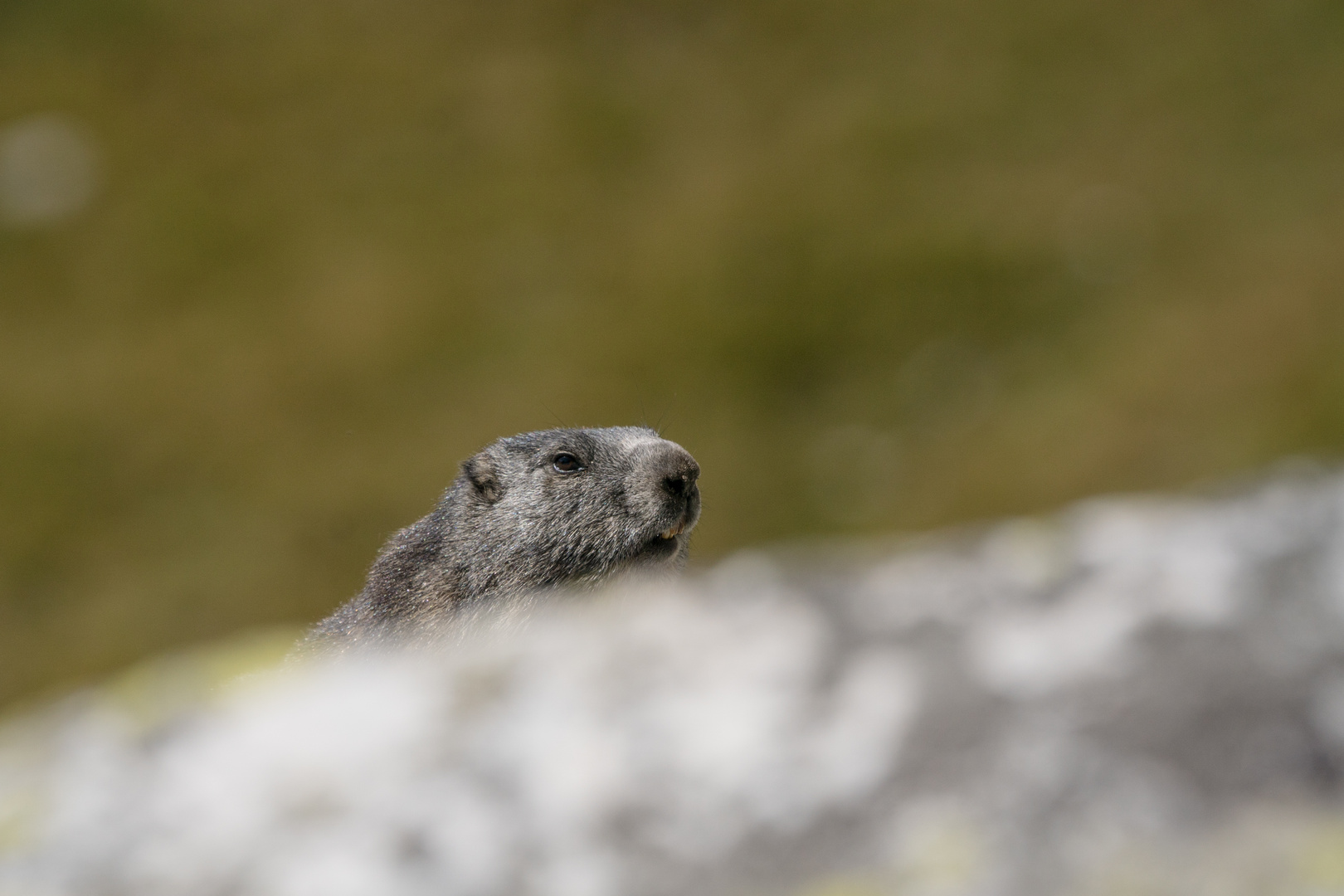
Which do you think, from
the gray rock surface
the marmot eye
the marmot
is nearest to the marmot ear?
the marmot

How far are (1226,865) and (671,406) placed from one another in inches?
1128

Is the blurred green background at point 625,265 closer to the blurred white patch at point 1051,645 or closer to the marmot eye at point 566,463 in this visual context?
the marmot eye at point 566,463

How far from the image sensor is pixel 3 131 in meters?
34.8

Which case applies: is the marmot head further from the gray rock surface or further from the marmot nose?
the gray rock surface

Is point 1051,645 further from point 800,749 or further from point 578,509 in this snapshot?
point 578,509

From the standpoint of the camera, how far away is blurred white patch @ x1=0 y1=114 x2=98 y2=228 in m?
35.8

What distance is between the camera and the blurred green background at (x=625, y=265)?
95.2 feet

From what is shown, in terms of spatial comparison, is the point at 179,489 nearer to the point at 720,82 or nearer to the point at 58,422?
the point at 58,422

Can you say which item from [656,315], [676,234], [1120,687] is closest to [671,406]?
[656,315]

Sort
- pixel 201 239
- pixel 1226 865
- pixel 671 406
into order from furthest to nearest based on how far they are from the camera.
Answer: pixel 201 239
pixel 671 406
pixel 1226 865

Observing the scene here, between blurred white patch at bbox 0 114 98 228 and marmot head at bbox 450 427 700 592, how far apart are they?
32606 mm

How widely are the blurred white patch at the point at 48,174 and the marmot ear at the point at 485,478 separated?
32070 millimetres

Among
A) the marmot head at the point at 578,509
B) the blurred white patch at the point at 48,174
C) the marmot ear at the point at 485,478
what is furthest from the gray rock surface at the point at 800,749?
the blurred white patch at the point at 48,174

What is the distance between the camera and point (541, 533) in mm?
8617
